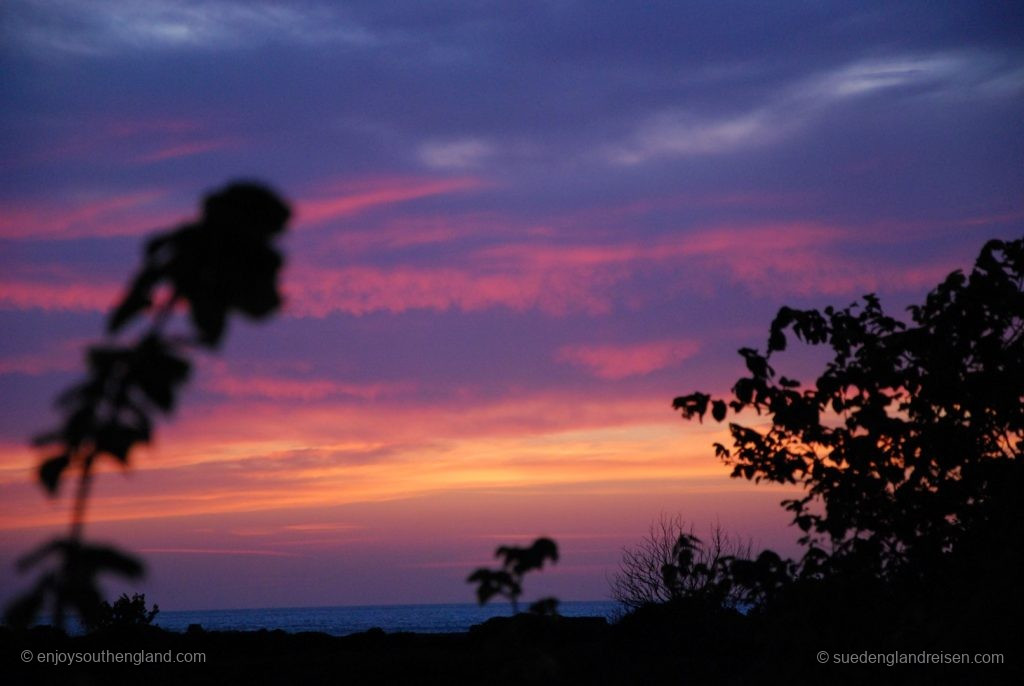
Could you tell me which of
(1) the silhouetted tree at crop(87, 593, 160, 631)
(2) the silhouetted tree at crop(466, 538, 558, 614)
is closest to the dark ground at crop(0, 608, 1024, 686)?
(2) the silhouetted tree at crop(466, 538, 558, 614)

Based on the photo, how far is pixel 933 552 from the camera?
31.2 ft

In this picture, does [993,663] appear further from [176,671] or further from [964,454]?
[176,671]

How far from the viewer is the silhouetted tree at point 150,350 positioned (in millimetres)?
3498

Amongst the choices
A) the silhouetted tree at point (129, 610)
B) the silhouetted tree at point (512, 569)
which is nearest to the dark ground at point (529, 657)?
the silhouetted tree at point (512, 569)

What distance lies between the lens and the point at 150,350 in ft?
11.8

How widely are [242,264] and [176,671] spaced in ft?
26.9

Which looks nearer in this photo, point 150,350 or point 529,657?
point 150,350

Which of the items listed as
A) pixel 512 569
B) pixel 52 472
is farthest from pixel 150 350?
pixel 512 569

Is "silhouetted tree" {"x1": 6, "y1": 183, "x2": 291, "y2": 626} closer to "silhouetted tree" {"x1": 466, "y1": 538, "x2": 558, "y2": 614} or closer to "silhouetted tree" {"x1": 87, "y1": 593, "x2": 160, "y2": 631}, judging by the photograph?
"silhouetted tree" {"x1": 466, "y1": 538, "x2": 558, "y2": 614}

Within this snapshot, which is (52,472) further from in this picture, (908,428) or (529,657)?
(908,428)

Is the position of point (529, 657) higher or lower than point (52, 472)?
lower

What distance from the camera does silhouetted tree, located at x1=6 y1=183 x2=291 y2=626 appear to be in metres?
3.50

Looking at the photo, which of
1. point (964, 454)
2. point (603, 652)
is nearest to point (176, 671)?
point (603, 652)

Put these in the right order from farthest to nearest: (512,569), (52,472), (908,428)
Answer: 1. (908,428)
2. (512,569)
3. (52,472)
